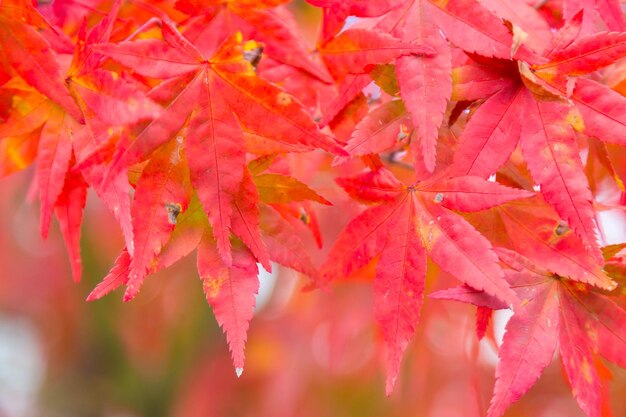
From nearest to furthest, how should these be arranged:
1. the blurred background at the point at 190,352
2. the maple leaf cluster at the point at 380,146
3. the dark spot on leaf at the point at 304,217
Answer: the maple leaf cluster at the point at 380,146 → the dark spot on leaf at the point at 304,217 → the blurred background at the point at 190,352

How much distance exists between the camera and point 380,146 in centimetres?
65

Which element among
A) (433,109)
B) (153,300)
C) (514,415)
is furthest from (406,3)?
(153,300)

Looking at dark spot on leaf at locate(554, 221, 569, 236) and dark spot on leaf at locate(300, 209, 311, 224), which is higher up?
dark spot on leaf at locate(554, 221, 569, 236)

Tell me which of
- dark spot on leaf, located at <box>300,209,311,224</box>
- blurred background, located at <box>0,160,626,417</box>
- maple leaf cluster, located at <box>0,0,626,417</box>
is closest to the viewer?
maple leaf cluster, located at <box>0,0,626,417</box>

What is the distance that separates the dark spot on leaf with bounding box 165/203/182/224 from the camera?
0.62m

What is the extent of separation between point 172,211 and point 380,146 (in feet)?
0.71

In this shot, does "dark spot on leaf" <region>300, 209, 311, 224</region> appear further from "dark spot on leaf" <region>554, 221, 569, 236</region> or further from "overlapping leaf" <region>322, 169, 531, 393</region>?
"dark spot on leaf" <region>554, 221, 569, 236</region>

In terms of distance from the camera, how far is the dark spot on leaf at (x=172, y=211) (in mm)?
621

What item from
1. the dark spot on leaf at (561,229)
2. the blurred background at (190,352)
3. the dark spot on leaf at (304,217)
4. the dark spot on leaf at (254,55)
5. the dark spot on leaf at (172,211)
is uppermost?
the dark spot on leaf at (254,55)

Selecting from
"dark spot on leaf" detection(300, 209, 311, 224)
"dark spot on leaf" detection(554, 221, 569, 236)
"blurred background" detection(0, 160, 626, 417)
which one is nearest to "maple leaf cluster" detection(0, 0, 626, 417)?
"dark spot on leaf" detection(554, 221, 569, 236)

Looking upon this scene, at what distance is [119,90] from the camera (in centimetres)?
60

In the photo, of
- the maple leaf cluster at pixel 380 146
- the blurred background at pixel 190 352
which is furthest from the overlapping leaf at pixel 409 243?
the blurred background at pixel 190 352

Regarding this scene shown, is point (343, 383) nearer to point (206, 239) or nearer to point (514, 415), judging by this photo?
point (514, 415)

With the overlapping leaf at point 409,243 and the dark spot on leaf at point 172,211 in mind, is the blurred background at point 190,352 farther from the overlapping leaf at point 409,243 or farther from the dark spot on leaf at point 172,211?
the dark spot on leaf at point 172,211
